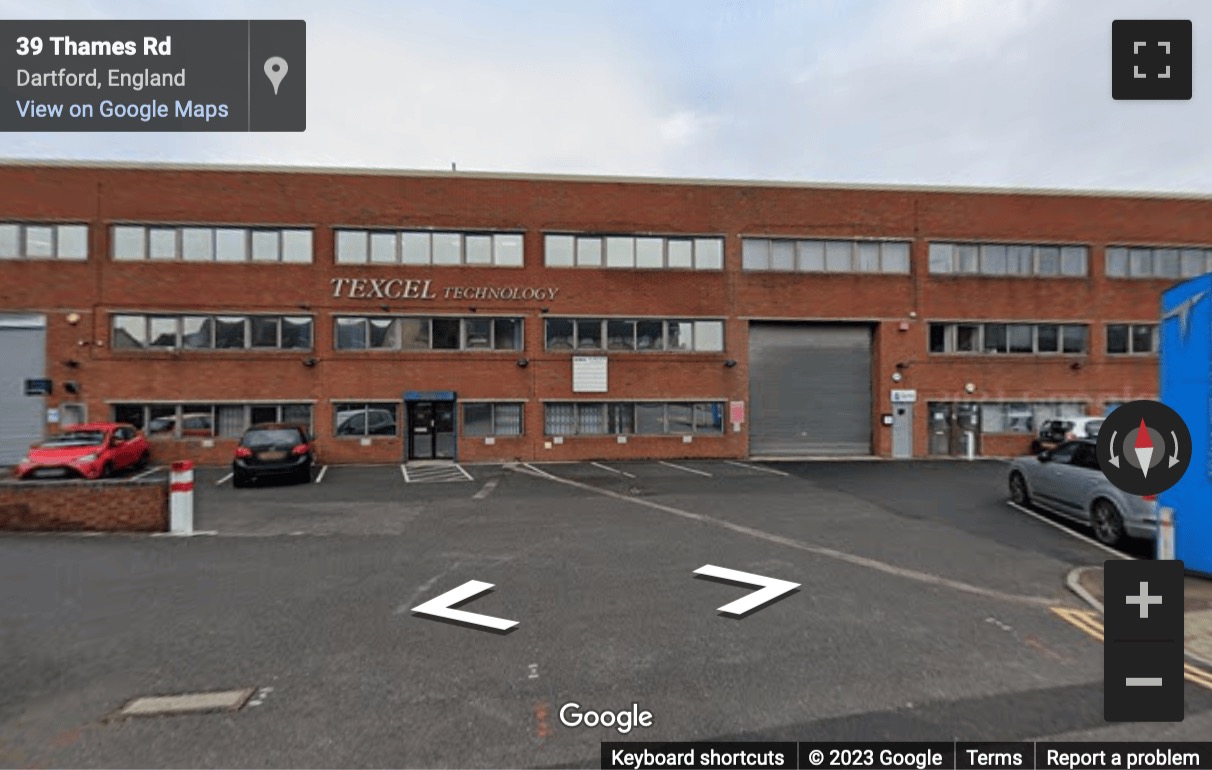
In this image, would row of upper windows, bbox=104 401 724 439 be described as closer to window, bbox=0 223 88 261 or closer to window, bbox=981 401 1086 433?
window, bbox=0 223 88 261

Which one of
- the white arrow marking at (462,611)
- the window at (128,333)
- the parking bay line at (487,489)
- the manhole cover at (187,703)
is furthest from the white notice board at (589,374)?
the manhole cover at (187,703)

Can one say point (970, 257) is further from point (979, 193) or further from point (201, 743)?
point (201, 743)

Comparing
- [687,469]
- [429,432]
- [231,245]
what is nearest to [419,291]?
[429,432]

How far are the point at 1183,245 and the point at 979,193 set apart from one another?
887cm

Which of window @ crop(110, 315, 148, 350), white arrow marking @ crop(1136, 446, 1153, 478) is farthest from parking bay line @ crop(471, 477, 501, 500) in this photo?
window @ crop(110, 315, 148, 350)

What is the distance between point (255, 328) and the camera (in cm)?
1950

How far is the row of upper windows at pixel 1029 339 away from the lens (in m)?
21.9

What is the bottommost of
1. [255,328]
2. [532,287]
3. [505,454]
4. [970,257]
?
[505,454]

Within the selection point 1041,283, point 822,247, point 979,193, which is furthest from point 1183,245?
point 822,247

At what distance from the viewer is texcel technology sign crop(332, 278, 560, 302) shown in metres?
19.8

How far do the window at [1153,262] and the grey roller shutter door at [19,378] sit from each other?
39381 millimetres

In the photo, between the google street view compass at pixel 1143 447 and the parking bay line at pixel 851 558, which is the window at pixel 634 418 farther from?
the google street view compass at pixel 1143 447

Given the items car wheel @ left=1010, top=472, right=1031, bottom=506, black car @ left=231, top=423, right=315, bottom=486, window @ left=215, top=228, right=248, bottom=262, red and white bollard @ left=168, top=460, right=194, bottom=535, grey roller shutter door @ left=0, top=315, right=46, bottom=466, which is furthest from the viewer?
window @ left=215, top=228, right=248, bottom=262

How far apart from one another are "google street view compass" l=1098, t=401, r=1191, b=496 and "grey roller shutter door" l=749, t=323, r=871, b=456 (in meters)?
17.6
